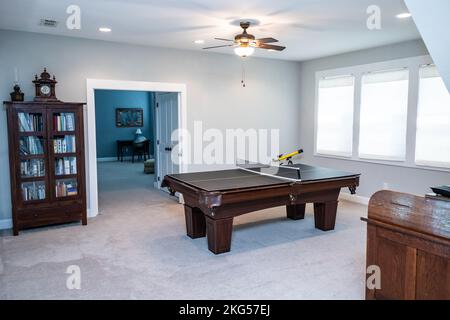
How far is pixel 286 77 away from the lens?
22.7 ft

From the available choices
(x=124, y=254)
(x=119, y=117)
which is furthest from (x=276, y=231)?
(x=119, y=117)

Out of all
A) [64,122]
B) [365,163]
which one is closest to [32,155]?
[64,122]

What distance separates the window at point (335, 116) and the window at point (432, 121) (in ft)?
3.94

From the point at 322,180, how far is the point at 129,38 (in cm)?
323

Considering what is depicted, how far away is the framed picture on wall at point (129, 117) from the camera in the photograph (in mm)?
11953

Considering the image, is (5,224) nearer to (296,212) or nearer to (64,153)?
(64,153)

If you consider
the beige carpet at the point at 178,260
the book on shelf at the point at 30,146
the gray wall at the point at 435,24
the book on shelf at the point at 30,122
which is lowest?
the beige carpet at the point at 178,260

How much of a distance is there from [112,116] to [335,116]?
794 cm

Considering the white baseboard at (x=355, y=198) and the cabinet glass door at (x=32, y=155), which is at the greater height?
the cabinet glass door at (x=32, y=155)

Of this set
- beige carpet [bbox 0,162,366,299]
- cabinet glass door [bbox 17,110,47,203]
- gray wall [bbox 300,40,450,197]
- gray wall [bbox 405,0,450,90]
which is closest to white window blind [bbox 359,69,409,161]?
gray wall [bbox 300,40,450,197]

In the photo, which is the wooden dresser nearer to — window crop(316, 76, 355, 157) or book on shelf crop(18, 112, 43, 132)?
window crop(316, 76, 355, 157)

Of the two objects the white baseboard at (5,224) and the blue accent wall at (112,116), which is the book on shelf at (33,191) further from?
the blue accent wall at (112,116)

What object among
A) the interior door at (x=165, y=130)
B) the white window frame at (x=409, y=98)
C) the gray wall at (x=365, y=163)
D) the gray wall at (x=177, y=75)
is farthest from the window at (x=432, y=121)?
the interior door at (x=165, y=130)

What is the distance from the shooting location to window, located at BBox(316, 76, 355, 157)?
616 centimetres
